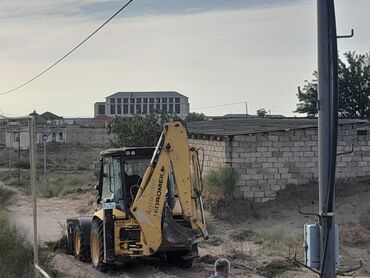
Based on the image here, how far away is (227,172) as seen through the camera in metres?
21.5

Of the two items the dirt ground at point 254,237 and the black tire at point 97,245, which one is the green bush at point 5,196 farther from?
the black tire at point 97,245

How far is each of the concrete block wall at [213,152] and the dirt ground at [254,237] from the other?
82.3 inches

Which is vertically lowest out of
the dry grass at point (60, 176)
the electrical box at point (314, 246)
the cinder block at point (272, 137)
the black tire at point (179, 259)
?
the dry grass at point (60, 176)

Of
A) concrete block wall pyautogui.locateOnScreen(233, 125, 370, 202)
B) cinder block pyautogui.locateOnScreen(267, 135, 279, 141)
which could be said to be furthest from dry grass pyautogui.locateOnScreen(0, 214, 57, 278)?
cinder block pyautogui.locateOnScreen(267, 135, 279, 141)

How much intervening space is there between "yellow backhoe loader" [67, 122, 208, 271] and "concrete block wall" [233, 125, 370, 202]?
8.70 metres

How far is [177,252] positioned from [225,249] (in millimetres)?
2834

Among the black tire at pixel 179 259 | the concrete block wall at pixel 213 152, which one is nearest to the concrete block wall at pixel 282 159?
the concrete block wall at pixel 213 152

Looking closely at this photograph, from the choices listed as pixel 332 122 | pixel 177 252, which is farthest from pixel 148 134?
pixel 332 122

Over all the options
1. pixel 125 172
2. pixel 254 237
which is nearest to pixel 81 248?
pixel 125 172

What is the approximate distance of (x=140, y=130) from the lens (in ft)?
94.7

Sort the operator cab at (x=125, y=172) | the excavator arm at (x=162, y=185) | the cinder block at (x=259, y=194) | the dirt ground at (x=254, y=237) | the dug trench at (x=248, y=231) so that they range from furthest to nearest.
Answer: the cinder block at (x=259, y=194) < the dug trench at (x=248, y=231) < the dirt ground at (x=254, y=237) < the operator cab at (x=125, y=172) < the excavator arm at (x=162, y=185)

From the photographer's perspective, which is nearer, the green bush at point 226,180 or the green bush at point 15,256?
the green bush at point 15,256

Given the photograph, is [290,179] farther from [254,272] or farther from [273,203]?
[254,272]

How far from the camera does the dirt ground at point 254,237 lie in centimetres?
1329
